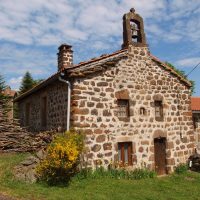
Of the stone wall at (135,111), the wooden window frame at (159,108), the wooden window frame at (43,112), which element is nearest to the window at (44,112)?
the wooden window frame at (43,112)

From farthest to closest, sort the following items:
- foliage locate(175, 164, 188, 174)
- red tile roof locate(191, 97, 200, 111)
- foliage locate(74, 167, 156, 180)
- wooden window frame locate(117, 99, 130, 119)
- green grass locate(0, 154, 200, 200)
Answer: red tile roof locate(191, 97, 200, 111) < foliage locate(175, 164, 188, 174) < wooden window frame locate(117, 99, 130, 119) < foliage locate(74, 167, 156, 180) < green grass locate(0, 154, 200, 200)

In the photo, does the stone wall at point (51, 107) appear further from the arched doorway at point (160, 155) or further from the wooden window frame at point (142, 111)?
the arched doorway at point (160, 155)

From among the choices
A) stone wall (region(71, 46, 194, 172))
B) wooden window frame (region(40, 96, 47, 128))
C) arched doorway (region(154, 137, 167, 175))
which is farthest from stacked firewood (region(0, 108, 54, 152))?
arched doorway (region(154, 137, 167, 175))

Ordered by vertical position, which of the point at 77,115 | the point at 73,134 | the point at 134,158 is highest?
the point at 77,115

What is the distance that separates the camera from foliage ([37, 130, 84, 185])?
1052 cm

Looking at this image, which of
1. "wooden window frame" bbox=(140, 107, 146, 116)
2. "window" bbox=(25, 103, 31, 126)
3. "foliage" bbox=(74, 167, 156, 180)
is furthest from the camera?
"window" bbox=(25, 103, 31, 126)

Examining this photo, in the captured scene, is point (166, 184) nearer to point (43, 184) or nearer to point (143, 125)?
point (143, 125)

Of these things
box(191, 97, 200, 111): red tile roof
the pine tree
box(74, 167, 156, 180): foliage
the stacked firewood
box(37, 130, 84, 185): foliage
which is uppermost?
the pine tree

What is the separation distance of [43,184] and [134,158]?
481 cm

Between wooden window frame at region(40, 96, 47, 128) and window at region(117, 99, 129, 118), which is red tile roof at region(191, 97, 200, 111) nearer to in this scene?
window at region(117, 99, 129, 118)

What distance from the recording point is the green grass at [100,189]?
30.1 ft

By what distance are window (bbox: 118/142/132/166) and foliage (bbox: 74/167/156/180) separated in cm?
49

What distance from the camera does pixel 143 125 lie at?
47.3 feet

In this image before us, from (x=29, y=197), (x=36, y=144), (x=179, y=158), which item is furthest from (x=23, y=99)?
(x=29, y=197)
